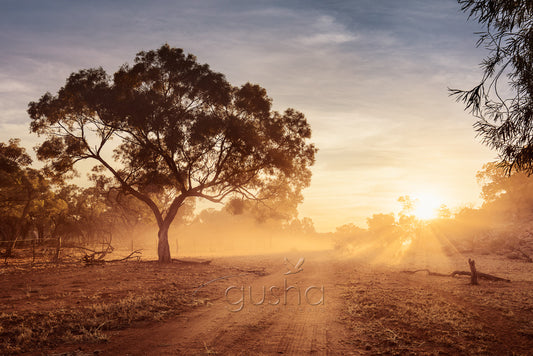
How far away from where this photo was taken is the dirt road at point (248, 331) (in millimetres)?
6094

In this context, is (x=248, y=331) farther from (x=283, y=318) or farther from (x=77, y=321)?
(x=77, y=321)

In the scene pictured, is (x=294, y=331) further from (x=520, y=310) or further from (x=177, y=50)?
(x=177, y=50)

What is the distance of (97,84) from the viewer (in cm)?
2258

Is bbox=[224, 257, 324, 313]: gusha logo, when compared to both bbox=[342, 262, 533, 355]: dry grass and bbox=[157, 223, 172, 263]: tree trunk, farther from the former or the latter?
bbox=[157, 223, 172, 263]: tree trunk

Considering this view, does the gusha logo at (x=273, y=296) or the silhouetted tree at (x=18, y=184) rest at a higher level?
the silhouetted tree at (x=18, y=184)

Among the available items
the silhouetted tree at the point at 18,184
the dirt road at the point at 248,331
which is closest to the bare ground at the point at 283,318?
the dirt road at the point at 248,331

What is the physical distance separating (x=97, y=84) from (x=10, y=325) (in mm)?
19431

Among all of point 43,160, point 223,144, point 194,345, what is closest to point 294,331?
point 194,345

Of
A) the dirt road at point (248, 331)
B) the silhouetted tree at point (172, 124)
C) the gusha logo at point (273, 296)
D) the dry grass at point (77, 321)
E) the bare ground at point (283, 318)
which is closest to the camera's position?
the dirt road at point (248, 331)

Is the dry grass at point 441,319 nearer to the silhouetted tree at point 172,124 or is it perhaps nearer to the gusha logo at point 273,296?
the gusha logo at point 273,296

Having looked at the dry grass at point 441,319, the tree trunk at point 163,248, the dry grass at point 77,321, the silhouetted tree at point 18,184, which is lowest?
the dry grass at point 441,319

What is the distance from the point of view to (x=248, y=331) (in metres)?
7.23

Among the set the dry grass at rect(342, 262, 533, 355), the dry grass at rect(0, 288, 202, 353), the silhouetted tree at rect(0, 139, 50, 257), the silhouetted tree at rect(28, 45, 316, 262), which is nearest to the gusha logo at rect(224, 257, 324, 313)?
the dry grass at rect(342, 262, 533, 355)

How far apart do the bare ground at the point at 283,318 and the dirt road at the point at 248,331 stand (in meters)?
0.02
